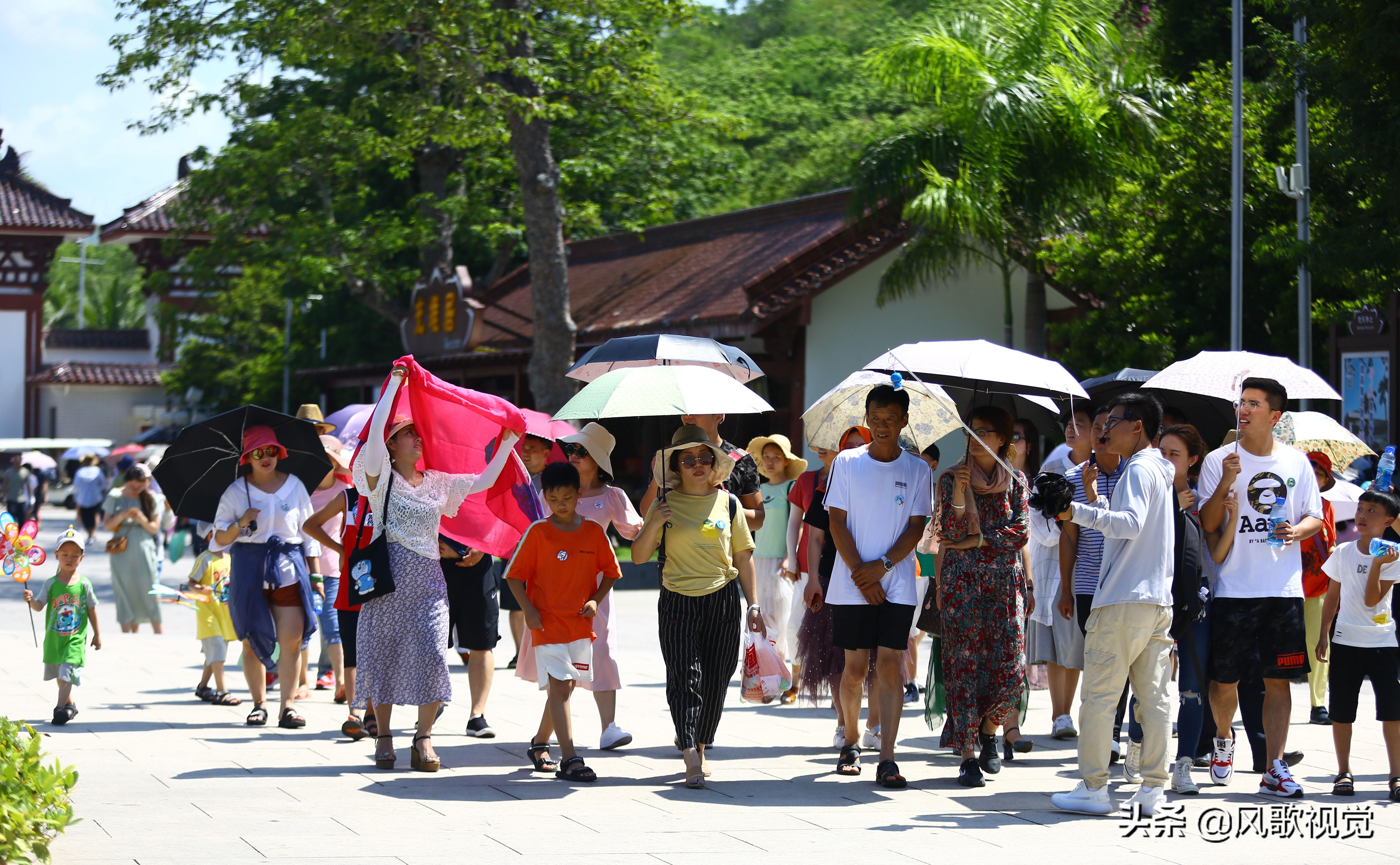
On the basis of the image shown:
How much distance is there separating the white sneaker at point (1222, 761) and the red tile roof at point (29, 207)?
4418cm

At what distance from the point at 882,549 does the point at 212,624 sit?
4.76 meters

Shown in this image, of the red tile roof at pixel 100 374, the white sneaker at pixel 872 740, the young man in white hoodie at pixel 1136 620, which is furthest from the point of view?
the red tile roof at pixel 100 374

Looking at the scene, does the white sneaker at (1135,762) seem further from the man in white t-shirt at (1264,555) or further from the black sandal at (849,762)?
the black sandal at (849,762)

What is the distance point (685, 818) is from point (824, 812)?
2.06 ft

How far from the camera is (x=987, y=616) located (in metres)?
6.86

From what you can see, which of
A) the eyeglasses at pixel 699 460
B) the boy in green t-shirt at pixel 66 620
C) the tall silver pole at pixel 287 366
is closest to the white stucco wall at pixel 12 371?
the tall silver pole at pixel 287 366

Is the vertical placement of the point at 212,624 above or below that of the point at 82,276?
below

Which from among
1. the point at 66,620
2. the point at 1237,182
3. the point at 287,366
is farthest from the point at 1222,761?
the point at 287,366

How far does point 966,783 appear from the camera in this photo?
6.86 metres

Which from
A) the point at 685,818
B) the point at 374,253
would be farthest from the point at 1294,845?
the point at 374,253

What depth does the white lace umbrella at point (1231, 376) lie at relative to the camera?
22.7 ft

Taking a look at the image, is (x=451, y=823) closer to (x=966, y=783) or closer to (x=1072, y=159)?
(x=966, y=783)

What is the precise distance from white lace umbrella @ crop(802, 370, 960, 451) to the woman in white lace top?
1.94 meters

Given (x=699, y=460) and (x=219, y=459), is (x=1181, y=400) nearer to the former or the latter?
(x=699, y=460)
